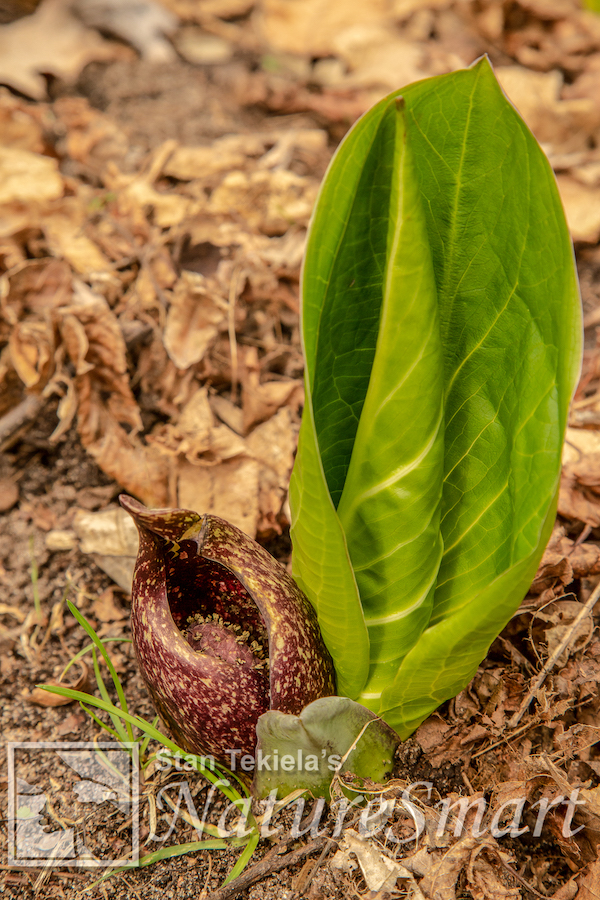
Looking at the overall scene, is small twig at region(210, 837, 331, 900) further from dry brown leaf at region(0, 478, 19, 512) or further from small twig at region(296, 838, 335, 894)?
dry brown leaf at region(0, 478, 19, 512)

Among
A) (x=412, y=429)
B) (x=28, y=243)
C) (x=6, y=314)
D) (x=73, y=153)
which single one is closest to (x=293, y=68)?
Answer: (x=73, y=153)

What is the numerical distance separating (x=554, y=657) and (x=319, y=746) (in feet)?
1.43

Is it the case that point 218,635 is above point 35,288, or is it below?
below

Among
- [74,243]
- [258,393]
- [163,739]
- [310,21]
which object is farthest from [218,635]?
[310,21]

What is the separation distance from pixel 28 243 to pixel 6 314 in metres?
0.34

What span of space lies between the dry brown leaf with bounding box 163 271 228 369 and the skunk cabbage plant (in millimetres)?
824

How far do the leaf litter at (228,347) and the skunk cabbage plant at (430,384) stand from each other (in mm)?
215

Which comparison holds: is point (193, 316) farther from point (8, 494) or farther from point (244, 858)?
point (244, 858)

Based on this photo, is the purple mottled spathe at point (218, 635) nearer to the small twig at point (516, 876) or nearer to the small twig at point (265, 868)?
the small twig at point (265, 868)

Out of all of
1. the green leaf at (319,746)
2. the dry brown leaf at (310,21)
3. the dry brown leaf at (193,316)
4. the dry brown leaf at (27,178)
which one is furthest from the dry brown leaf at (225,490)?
the dry brown leaf at (310,21)

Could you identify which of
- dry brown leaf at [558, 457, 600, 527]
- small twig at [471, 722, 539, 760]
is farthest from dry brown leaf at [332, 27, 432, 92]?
small twig at [471, 722, 539, 760]

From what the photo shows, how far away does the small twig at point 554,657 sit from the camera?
108 centimetres

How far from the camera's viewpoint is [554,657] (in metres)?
1.11

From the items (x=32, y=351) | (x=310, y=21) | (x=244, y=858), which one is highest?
(x=310, y=21)
